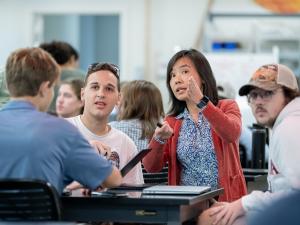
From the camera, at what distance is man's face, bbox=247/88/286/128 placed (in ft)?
9.59

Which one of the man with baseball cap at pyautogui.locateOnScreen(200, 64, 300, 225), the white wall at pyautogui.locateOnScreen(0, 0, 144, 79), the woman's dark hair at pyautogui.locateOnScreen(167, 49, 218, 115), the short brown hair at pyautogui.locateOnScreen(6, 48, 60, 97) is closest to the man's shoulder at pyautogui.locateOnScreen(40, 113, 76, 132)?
the short brown hair at pyautogui.locateOnScreen(6, 48, 60, 97)

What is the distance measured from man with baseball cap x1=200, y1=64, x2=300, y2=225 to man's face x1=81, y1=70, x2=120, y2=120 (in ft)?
2.14

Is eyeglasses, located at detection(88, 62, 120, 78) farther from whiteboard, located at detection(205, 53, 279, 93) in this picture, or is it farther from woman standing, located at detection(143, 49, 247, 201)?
whiteboard, located at detection(205, 53, 279, 93)

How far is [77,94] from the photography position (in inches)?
219

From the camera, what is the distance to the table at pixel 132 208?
103 inches

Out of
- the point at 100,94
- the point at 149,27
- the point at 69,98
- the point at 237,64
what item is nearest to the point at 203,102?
the point at 100,94

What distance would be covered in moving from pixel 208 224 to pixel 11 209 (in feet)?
2.76

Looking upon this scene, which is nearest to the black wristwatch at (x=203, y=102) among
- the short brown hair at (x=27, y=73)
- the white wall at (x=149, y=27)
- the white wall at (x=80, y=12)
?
the short brown hair at (x=27, y=73)

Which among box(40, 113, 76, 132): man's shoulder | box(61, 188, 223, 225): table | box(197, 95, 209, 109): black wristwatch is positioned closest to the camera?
box(40, 113, 76, 132): man's shoulder

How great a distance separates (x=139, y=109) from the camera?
14.0 ft

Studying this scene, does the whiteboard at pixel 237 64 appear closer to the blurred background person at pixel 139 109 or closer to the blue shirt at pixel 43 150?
the blurred background person at pixel 139 109

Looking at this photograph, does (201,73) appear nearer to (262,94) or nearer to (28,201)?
(262,94)

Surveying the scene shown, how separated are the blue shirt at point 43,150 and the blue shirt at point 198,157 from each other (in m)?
0.87

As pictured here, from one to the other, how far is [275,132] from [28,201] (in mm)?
931
